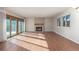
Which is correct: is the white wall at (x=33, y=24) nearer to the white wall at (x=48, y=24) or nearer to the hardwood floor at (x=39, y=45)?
the white wall at (x=48, y=24)

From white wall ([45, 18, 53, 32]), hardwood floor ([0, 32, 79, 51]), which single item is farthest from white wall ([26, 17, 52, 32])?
hardwood floor ([0, 32, 79, 51])

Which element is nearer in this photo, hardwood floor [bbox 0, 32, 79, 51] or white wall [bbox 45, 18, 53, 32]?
hardwood floor [bbox 0, 32, 79, 51]

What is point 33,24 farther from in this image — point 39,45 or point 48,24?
point 39,45

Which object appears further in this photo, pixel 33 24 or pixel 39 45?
pixel 33 24

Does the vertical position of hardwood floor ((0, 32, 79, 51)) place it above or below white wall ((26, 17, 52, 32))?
below

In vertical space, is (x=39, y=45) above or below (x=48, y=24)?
below

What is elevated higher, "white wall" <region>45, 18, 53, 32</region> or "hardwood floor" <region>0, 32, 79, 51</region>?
"white wall" <region>45, 18, 53, 32</region>

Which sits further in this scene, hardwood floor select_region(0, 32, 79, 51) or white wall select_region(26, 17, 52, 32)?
white wall select_region(26, 17, 52, 32)

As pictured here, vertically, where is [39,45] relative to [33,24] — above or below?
below

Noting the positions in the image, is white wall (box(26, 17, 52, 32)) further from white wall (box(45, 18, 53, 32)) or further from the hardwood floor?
the hardwood floor

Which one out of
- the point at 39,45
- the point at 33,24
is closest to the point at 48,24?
the point at 33,24
